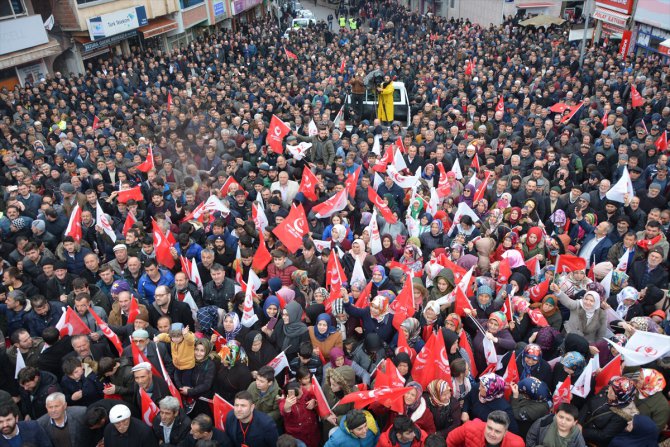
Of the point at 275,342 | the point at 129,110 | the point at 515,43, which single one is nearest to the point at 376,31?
the point at 515,43

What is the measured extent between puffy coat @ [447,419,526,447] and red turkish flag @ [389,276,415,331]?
155 cm

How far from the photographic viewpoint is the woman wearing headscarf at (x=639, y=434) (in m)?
4.04

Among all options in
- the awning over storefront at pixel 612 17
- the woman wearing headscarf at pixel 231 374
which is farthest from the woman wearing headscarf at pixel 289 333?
the awning over storefront at pixel 612 17

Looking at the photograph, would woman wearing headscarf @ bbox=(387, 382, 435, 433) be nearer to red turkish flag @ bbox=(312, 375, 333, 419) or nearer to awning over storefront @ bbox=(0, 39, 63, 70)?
red turkish flag @ bbox=(312, 375, 333, 419)

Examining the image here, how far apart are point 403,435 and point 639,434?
1.90 metres

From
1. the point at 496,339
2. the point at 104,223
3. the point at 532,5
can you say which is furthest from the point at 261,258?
the point at 532,5

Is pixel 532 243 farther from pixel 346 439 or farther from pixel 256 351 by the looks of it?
pixel 346 439

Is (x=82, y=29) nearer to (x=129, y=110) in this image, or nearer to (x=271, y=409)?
(x=129, y=110)

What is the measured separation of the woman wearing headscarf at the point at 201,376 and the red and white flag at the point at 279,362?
57 centimetres

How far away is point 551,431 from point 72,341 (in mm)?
4452

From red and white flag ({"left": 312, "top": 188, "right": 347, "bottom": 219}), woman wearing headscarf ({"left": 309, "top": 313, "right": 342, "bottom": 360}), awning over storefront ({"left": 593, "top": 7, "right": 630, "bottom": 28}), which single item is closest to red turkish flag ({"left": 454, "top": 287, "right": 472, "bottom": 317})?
woman wearing headscarf ({"left": 309, "top": 313, "right": 342, "bottom": 360})

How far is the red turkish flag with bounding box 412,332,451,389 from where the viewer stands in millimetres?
4750

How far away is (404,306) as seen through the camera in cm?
571

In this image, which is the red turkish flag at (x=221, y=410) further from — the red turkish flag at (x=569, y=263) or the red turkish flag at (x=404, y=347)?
the red turkish flag at (x=569, y=263)
